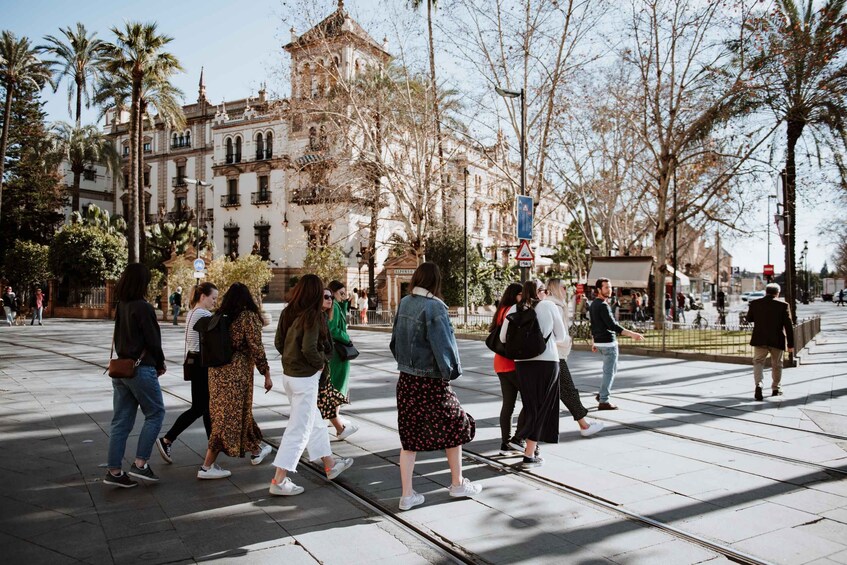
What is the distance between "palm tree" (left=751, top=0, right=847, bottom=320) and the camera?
16.4 meters

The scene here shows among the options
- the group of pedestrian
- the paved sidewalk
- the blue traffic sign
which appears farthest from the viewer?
the blue traffic sign

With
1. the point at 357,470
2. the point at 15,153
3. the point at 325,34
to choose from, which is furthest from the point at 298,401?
the point at 15,153

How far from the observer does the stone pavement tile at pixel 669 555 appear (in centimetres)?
388

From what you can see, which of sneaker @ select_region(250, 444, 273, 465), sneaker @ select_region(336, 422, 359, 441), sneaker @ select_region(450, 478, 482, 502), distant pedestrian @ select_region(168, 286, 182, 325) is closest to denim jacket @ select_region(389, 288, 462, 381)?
sneaker @ select_region(450, 478, 482, 502)

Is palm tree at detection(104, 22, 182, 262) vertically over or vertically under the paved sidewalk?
over

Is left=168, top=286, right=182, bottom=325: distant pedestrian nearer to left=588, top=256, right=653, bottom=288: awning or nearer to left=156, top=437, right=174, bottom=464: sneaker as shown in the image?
left=588, top=256, right=653, bottom=288: awning

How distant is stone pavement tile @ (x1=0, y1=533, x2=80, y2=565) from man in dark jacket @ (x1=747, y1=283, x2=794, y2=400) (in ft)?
29.2

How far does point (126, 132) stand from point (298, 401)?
69.0 metres

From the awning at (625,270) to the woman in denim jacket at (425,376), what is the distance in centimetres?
2525

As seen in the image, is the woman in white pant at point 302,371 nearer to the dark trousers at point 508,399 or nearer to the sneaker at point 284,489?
the sneaker at point 284,489

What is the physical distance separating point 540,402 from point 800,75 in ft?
52.4

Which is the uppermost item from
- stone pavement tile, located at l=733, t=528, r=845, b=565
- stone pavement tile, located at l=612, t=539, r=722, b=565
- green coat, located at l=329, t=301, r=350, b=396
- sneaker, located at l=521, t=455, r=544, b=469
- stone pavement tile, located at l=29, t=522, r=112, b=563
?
green coat, located at l=329, t=301, r=350, b=396

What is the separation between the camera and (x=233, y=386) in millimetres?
5445

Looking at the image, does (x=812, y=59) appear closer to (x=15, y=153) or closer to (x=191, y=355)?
(x=191, y=355)
